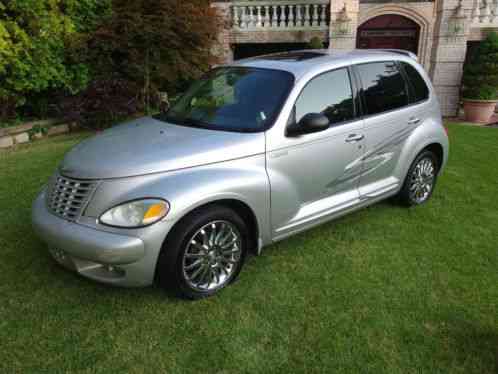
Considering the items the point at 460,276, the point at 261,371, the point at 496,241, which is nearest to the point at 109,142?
Result: the point at 261,371

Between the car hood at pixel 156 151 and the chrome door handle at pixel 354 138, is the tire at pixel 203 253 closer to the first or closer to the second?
the car hood at pixel 156 151

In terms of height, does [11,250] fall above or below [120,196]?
below

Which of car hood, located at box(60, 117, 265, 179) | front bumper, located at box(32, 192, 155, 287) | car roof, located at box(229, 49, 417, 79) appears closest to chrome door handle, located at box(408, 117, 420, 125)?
car roof, located at box(229, 49, 417, 79)

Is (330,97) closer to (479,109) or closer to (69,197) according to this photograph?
(69,197)

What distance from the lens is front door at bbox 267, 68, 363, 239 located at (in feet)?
11.4

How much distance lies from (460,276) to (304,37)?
36.2 ft

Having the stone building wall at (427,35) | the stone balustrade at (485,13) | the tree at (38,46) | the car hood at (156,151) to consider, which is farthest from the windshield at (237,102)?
the stone balustrade at (485,13)

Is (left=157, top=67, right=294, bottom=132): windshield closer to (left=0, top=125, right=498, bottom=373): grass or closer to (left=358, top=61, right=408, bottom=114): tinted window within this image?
(left=358, top=61, right=408, bottom=114): tinted window

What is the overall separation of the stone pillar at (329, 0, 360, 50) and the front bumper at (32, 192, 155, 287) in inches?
438

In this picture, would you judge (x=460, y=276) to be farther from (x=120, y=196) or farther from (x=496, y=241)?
(x=120, y=196)

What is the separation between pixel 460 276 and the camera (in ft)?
11.6

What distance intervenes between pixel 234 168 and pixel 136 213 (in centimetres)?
81

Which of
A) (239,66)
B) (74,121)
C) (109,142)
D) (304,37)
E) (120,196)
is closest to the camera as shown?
(120,196)

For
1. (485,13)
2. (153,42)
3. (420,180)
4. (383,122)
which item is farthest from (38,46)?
(485,13)
